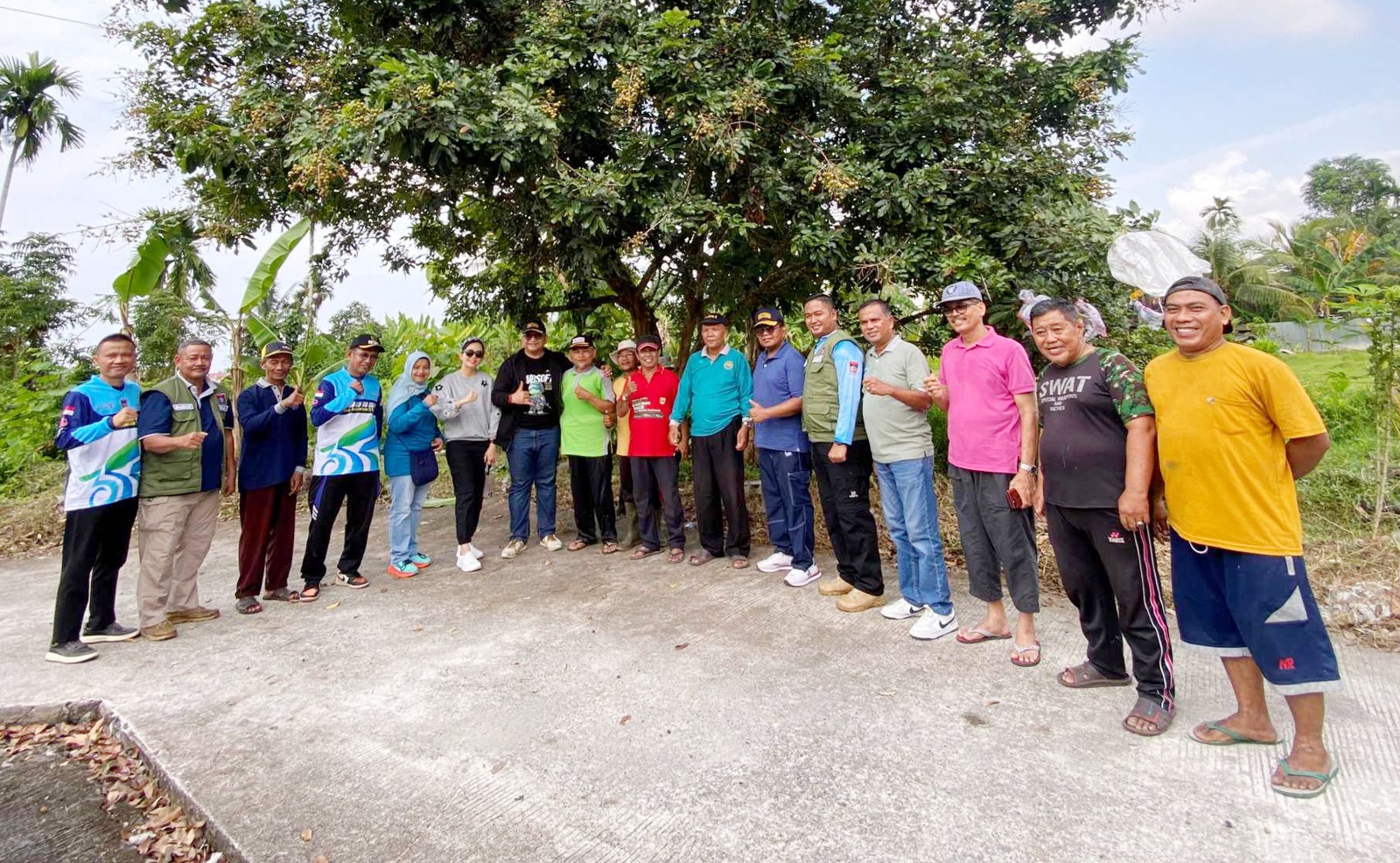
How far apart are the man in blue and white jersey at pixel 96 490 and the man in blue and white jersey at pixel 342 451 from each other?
1000 millimetres

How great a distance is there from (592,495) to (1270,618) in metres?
4.43

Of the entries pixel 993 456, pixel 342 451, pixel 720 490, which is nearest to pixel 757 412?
pixel 720 490

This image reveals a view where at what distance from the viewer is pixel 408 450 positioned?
509 centimetres

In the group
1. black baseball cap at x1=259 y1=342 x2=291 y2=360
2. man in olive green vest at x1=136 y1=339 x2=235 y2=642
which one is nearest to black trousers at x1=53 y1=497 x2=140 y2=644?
man in olive green vest at x1=136 y1=339 x2=235 y2=642

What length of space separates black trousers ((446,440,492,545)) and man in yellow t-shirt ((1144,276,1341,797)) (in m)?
4.42

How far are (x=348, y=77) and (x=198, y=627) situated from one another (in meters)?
4.18

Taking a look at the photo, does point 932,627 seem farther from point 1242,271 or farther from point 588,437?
point 1242,271

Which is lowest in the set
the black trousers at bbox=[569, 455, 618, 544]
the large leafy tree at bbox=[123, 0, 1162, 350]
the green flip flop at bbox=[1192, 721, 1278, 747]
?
the green flip flop at bbox=[1192, 721, 1278, 747]

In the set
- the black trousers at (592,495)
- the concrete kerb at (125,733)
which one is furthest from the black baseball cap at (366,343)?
the concrete kerb at (125,733)

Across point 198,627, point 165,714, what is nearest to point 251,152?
point 198,627

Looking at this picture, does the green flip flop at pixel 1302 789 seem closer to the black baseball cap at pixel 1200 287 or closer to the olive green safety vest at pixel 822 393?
the black baseball cap at pixel 1200 287

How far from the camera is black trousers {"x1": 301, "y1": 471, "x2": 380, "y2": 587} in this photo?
4.73 m

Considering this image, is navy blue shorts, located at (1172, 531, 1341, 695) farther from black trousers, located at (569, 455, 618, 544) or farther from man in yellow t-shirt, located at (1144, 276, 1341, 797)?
black trousers, located at (569, 455, 618, 544)

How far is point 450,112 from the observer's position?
447 cm
